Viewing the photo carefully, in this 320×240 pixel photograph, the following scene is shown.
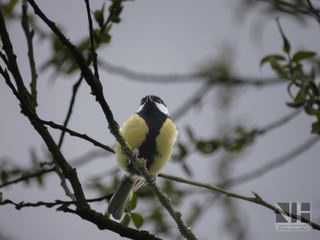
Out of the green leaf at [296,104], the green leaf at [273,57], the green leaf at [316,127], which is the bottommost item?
the green leaf at [316,127]

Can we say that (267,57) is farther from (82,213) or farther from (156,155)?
(82,213)

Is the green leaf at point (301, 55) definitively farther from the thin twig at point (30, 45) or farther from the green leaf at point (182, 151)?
the thin twig at point (30, 45)

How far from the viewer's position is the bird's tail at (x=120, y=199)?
178 cm

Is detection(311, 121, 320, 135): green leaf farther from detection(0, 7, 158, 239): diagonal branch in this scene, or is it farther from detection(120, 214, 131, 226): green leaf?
detection(120, 214, 131, 226): green leaf

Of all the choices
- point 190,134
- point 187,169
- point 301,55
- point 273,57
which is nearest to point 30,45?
Result: point 190,134

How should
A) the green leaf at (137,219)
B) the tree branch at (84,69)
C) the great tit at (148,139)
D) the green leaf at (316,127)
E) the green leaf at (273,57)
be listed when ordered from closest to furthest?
the tree branch at (84,69), the green leaf at (316,127), the green leaf at (273,57), the green leaf at (137,219), the great tit at (148,139)

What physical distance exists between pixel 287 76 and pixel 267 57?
14cm

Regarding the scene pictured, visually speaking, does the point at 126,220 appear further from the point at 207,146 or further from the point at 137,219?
the point at 207,146

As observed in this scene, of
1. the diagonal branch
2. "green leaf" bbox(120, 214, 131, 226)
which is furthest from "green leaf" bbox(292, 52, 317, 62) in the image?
"green leaf" bbox(120, 214, 131, 226)

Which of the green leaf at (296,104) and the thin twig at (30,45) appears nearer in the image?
the green leaf at (296,104)

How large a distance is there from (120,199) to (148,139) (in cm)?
46

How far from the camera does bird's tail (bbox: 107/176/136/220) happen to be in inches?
70.1

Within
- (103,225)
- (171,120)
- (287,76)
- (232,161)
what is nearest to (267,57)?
(287,76)

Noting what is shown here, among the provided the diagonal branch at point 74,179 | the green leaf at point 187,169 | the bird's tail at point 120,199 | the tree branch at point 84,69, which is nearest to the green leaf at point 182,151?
the green leaf at point 187,169
